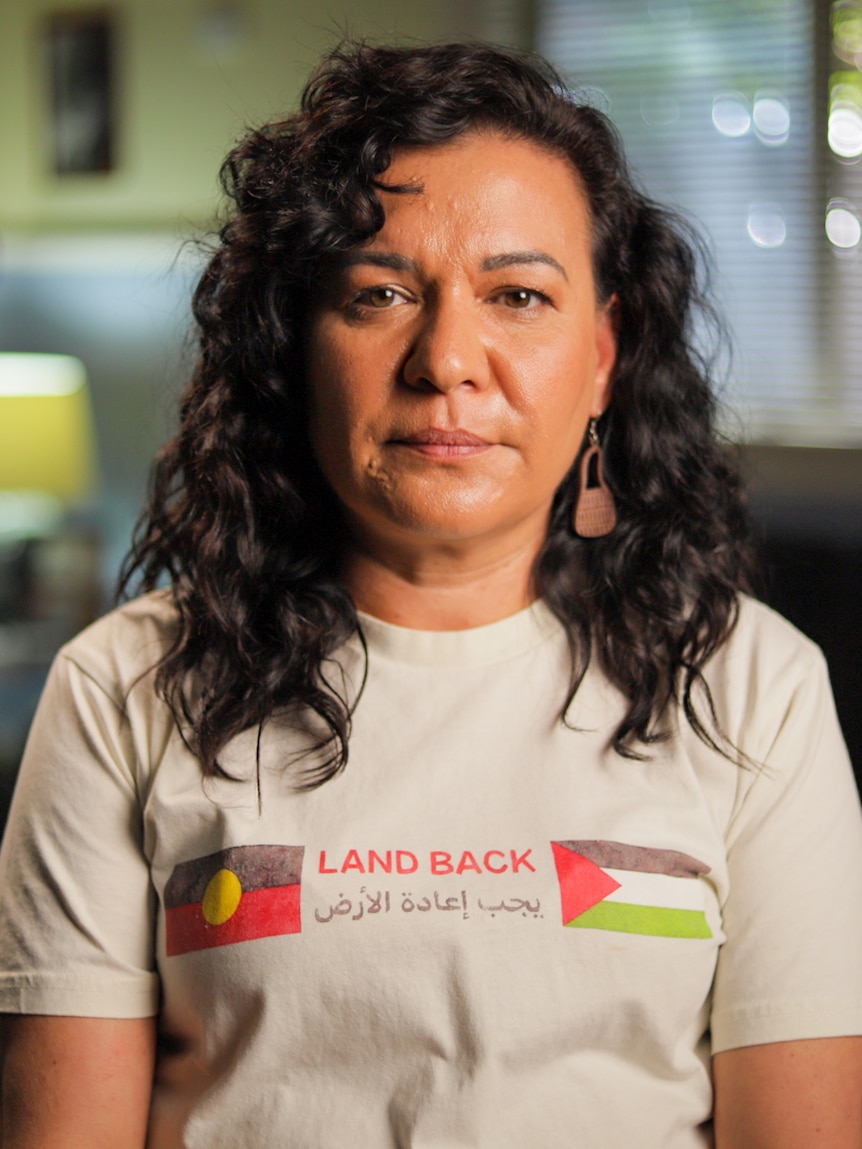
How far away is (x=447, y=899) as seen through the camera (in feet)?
3.33

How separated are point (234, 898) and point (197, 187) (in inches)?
108

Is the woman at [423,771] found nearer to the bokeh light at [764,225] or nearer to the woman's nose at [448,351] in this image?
the woman's nose at [448,351]

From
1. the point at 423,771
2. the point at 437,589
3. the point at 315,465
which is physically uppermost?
the point at 315,465

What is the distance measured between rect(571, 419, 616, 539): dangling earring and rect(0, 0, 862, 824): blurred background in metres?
1.31

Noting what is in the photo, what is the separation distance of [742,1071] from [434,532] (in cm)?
57

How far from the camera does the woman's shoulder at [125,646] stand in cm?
113

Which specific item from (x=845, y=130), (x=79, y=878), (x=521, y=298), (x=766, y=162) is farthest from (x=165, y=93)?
(x=79, y=878)

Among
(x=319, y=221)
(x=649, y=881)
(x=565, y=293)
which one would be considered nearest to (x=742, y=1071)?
(x=649, y=881)

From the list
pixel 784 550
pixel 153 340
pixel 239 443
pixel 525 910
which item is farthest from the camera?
pixel 153 340

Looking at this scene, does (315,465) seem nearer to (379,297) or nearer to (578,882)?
(379,297)

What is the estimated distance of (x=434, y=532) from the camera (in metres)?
1.05

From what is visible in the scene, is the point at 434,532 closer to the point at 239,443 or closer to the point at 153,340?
the point at 239,443

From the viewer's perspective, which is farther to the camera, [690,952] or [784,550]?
[784,550]

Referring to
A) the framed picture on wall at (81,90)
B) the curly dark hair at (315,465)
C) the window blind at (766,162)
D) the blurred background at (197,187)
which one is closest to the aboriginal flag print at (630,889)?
the curly dark hair at (315,465)
